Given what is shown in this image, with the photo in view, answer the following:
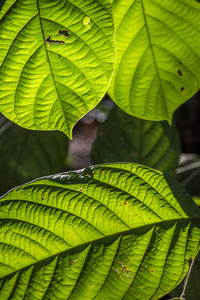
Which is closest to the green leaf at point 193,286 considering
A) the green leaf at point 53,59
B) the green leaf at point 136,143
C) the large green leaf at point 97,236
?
the large green leaf at point 97,236

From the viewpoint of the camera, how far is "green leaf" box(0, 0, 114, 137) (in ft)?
2.13

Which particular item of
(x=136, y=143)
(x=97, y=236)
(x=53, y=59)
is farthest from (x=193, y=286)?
(x=53, y=59)

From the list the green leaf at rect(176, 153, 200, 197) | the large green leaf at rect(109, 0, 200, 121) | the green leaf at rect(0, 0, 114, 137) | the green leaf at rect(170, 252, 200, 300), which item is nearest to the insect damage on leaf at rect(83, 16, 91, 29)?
the green leaf at rect(0, 0, 114, 137)

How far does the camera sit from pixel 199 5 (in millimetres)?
768

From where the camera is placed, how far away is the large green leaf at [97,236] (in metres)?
0.68

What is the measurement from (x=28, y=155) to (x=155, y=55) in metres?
0.62

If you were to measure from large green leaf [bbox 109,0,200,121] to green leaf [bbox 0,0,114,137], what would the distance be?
0.15m

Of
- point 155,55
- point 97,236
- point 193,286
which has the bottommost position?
point 193,286

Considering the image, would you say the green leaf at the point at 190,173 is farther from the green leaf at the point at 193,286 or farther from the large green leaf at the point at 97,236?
the large green leaf at the point at 97,236

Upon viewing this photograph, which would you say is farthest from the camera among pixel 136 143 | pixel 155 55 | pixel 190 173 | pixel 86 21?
pixel 190 173

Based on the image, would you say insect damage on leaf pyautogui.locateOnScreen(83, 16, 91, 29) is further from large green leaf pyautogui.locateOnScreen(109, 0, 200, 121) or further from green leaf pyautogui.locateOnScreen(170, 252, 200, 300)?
green leaf pyautogui.locateOnScreen(170, 252, 200, 300)

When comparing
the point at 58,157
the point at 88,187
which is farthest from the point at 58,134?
the point at 88,187

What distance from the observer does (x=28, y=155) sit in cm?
129

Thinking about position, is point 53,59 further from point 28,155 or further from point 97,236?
point 28,155
